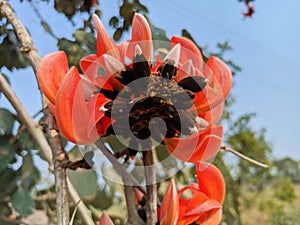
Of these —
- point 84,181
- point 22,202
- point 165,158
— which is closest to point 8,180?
point 22,202

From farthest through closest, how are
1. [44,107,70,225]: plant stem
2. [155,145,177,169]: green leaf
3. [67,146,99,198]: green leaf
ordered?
[67,146,99,198]: green leaf, [155,145,177,169]: green leaf, [44,107,70,225]: plant stem

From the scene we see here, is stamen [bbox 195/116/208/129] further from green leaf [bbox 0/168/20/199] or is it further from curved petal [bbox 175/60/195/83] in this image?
green leaf [bbox 0/168/20/199]

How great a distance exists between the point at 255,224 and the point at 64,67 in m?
4.43

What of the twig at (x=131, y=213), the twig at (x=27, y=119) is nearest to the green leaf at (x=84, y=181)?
the twig at (x=27, y=119)

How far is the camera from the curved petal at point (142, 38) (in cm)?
27

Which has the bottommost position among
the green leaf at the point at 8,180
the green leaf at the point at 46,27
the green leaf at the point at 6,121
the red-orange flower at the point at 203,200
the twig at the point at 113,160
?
the green leaf at the point at 8,180

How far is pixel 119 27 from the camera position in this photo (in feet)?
1.59

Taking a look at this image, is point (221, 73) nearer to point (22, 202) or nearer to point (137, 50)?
point (137, 50)

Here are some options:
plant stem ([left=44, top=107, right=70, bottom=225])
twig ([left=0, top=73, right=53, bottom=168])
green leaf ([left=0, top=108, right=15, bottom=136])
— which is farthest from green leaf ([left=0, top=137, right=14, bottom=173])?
plant stem ([left=44, top=107, right=70, bottom=225])

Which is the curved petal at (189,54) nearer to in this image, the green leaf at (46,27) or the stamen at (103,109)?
the stamen at (103,109)

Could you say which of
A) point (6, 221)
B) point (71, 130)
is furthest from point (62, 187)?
point (6, 221)

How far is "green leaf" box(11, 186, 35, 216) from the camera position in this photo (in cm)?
54

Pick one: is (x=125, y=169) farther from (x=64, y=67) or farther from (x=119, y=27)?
(x=119, y=27)

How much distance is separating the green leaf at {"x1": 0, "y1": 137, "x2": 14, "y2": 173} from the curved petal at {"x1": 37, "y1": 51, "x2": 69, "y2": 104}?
1.02ft
